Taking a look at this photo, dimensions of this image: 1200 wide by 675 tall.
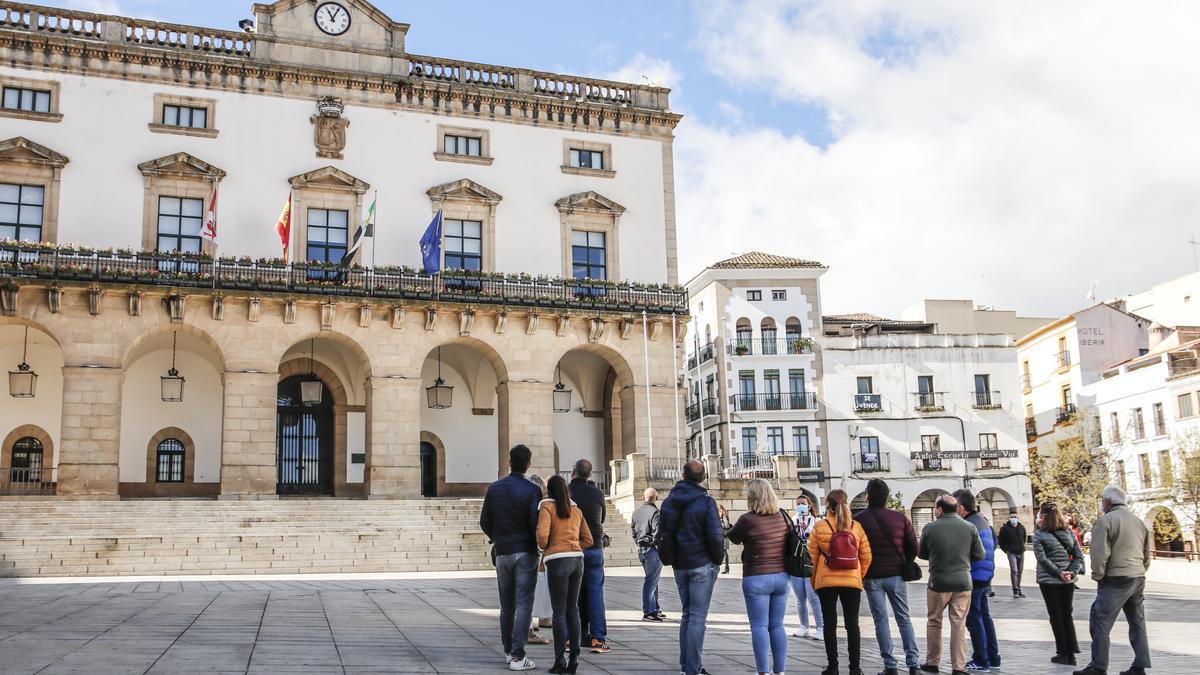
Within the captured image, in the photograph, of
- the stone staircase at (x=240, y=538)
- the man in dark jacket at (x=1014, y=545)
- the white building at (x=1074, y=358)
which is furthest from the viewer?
the white building at (x=1074, y=358)

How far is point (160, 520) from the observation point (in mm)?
25625

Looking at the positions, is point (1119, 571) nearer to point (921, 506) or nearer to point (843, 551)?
point (843, 551)

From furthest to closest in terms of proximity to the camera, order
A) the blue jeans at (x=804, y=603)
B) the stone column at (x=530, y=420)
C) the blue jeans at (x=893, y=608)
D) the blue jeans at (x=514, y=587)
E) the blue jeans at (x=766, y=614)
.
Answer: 1. the stone column at (x=530, y=420)
2. the blue jeans at (x=804, y=603)
3. the blue jeans at (x=893, y=608)
4. the blue jeans at (x=514, y=587)
5. the blue jeans at (x=766, y=614)

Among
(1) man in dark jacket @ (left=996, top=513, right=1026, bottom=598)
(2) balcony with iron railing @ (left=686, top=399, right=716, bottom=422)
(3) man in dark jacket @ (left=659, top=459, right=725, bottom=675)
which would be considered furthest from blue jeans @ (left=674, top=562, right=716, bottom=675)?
(2) balcony with iron railing @ (left=686, top=399, right=716, bottom=422)

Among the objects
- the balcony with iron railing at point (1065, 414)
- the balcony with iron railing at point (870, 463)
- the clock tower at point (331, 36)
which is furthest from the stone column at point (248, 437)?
the balcony with iron railing at point (1065, 414)

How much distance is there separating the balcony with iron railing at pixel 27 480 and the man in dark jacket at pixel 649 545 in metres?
21.0

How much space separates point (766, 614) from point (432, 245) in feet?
76.1

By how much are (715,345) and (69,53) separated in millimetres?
31497

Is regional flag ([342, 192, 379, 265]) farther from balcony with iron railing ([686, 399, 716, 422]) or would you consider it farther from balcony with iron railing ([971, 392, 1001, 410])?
balcony with iron railing ([971, 392, 1001, 410])

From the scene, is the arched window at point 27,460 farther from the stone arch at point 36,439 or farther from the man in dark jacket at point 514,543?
the man in dark jacket at point 514,543

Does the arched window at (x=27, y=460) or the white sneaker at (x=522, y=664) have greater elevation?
the arched window at (x=27, y=460)

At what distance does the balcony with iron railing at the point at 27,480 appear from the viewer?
2941 cm

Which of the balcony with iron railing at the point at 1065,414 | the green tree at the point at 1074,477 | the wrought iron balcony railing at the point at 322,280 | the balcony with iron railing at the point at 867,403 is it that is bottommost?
the green tree at the point at 1074,477

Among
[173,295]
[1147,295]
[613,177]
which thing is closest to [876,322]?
[1147,295]
